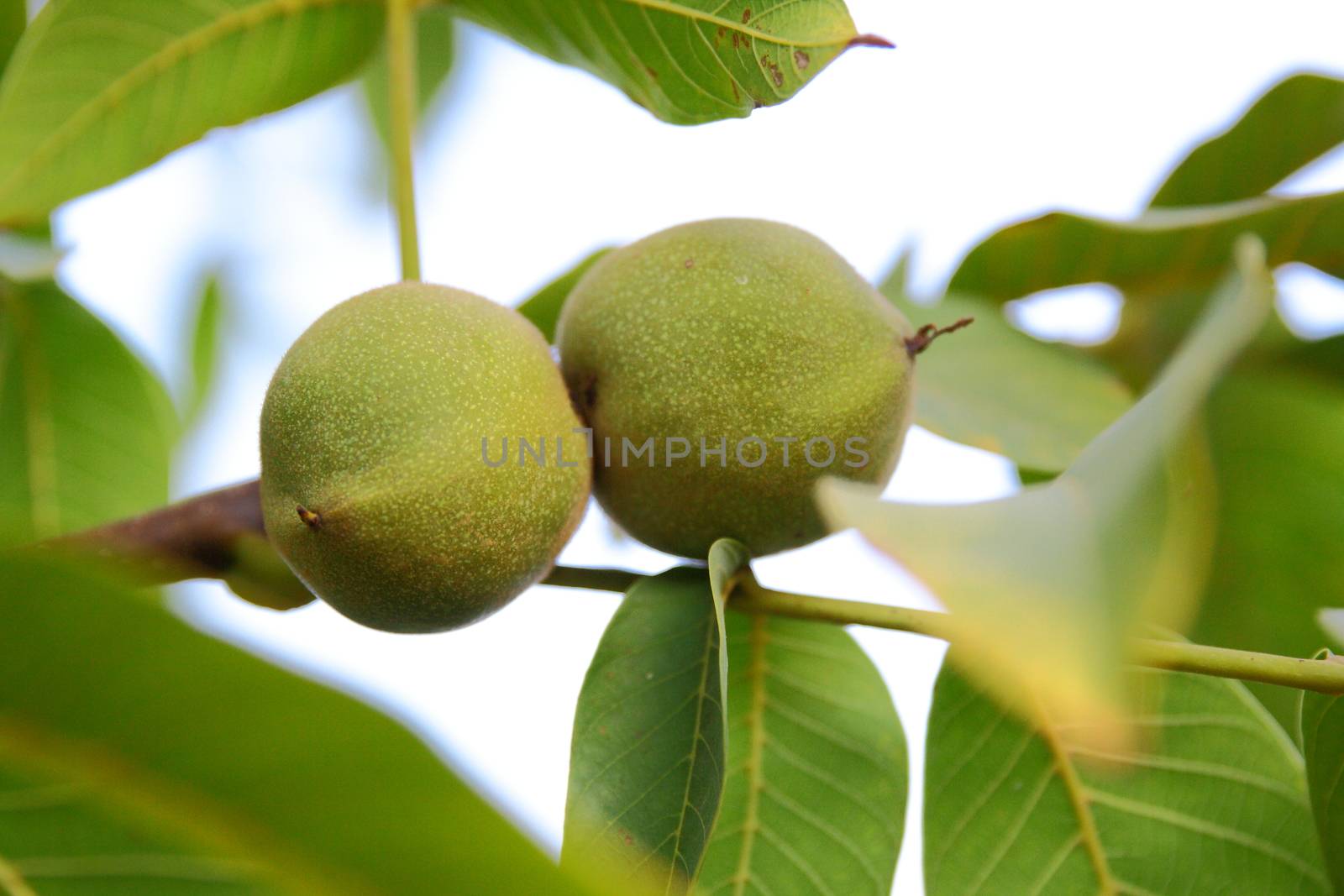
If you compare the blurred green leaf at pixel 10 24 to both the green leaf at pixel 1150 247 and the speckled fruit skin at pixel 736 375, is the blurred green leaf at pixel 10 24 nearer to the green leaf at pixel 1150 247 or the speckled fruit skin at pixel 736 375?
the speckled fruit skin at pixel 736 375

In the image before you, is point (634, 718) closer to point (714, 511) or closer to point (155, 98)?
point (714, 511)

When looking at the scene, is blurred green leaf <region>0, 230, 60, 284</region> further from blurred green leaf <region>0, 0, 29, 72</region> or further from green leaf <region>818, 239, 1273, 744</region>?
green leaf <region>818, 239, 1273, 744</region>

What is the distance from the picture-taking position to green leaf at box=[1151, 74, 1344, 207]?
1471mm

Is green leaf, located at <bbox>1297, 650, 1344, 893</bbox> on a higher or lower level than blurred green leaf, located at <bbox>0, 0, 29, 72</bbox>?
lower

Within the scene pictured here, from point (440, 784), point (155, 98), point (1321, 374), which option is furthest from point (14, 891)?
point (1321, 374)

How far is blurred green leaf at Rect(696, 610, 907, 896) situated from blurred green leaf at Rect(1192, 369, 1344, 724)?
593 mm

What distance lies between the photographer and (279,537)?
1015 mm

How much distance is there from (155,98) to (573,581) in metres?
0.69

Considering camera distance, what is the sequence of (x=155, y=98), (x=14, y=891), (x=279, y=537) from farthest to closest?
(x=155, y=98)
(x=279, y=537)
(x=14, y=891)

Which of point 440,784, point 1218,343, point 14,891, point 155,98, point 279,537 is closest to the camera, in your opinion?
point 440,784

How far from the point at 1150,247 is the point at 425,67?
114 cm

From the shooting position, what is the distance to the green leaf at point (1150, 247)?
1392 millimetres

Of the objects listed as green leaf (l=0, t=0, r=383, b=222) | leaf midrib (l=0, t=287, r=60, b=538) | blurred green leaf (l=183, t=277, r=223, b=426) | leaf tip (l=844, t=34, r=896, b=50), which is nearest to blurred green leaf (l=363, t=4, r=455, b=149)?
blurred green leaf (l=183, t=277, r=223, b=426)

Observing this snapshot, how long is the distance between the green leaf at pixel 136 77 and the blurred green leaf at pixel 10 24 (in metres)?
0.34
